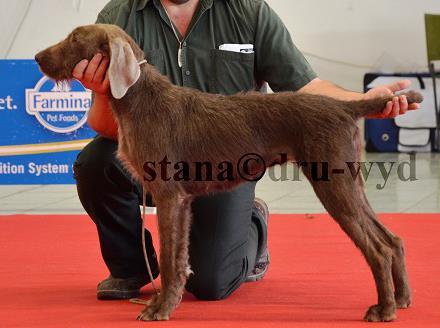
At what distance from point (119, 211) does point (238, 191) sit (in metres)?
0.50

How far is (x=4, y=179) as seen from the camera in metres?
6.23

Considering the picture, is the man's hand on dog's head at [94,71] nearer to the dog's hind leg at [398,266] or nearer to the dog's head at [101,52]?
the dog's head at [101,52]

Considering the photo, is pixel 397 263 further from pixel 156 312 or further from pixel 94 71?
pixel 94 71

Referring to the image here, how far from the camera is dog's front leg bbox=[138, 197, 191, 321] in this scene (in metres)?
2.74

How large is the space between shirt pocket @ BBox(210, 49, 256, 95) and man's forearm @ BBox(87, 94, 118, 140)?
1.65 ft

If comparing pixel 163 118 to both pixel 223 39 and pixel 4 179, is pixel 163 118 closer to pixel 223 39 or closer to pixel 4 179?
pixel 223 39

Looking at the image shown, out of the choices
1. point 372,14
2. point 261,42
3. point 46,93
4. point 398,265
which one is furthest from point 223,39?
point 372,14

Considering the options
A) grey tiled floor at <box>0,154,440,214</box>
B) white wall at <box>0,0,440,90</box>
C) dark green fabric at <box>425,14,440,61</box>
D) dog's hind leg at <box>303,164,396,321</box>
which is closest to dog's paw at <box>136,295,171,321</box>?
dog's hind leg at <box>303,164,396,321</box>

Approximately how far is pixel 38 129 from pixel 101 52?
11.8 feet

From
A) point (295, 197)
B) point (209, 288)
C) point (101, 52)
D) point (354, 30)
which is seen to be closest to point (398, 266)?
point (209, 288)

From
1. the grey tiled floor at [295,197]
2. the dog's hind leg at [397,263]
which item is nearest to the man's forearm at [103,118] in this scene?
the dog's hind leg at [397,263]

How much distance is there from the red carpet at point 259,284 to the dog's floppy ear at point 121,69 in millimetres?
798

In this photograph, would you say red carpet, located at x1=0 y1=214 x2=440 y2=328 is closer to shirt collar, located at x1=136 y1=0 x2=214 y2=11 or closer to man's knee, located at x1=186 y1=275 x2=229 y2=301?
man's knee, located at x1=186 y1=275 x2=229 y2=301

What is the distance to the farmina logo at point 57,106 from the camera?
6.16 m
